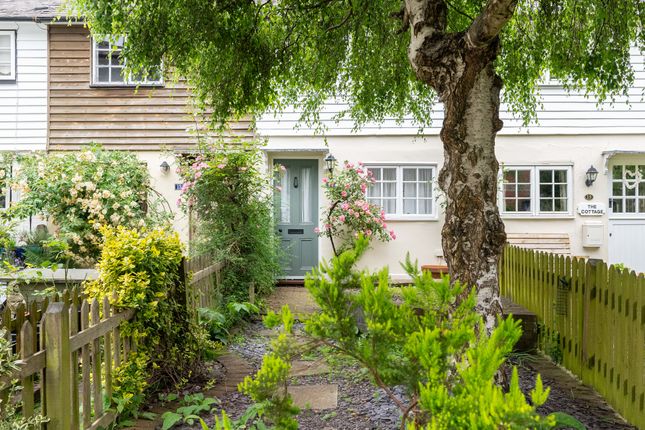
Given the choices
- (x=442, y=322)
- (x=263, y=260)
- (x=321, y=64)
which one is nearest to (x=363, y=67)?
(x=321, y=64)

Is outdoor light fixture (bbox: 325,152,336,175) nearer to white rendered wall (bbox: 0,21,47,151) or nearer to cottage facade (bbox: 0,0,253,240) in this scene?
cottage facade (bbox: 0,0,253,240)

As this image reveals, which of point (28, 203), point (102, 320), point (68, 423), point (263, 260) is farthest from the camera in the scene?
point (28, 203)

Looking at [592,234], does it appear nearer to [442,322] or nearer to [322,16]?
[322,16]

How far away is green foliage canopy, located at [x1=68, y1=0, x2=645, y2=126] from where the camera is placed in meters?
6.27

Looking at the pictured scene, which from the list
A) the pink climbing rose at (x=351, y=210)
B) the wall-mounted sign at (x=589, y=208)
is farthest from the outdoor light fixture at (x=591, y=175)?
the pink climbing rose at (x=351, y=210)

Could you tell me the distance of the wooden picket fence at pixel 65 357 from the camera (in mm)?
3242

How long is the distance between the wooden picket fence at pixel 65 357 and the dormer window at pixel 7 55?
10.9m

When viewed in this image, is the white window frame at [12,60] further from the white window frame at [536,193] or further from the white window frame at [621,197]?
the white window frame at [621,197]

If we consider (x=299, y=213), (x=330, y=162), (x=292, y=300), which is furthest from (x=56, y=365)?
(x=299, y=213)

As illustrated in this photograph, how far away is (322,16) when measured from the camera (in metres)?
7.34

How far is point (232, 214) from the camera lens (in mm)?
9172

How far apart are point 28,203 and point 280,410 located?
11109 millimetres

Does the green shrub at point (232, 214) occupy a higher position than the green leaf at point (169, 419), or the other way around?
the green shrub at point (232, 214)

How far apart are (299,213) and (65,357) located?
962 cm
